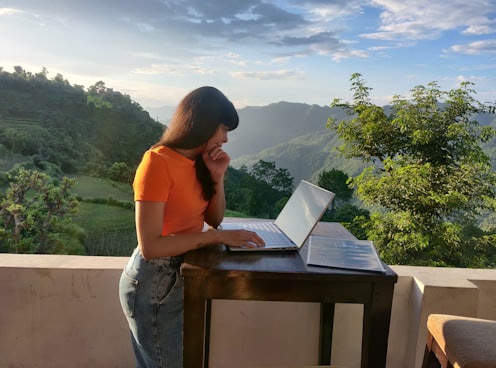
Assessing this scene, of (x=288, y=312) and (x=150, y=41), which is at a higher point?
(x=150, y=41)

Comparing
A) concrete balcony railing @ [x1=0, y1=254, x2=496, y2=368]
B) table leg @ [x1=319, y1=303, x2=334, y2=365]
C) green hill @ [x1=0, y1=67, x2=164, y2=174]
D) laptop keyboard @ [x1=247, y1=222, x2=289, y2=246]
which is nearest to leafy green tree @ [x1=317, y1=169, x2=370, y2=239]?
green hill @ [x1=0, y1=67, x2=164, y2=174]

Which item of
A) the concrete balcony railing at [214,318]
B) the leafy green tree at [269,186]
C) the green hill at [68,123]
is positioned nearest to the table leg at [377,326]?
the concrete balcony railing at [214,318]

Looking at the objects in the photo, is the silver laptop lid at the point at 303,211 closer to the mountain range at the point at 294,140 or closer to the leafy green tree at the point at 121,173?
the mountain range at the point at 294,140

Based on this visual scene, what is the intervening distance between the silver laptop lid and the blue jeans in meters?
0.37

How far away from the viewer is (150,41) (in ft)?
11.2

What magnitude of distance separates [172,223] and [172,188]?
11 cm

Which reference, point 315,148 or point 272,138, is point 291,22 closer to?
point 272,138

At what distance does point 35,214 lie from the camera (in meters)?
3.27

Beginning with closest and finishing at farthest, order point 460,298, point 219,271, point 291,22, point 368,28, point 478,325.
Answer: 1. point 219,271
2. point 478,325
3. point 460,298
4. point 291,22
5. point 368,28

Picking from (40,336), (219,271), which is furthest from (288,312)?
(40,336)

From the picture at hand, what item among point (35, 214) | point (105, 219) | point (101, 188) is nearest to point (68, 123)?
point (101, 188)

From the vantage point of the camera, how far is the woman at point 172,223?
Answer: 114 centimetres

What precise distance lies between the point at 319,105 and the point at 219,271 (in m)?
3.15

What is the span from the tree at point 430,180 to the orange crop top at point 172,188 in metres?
2.85
